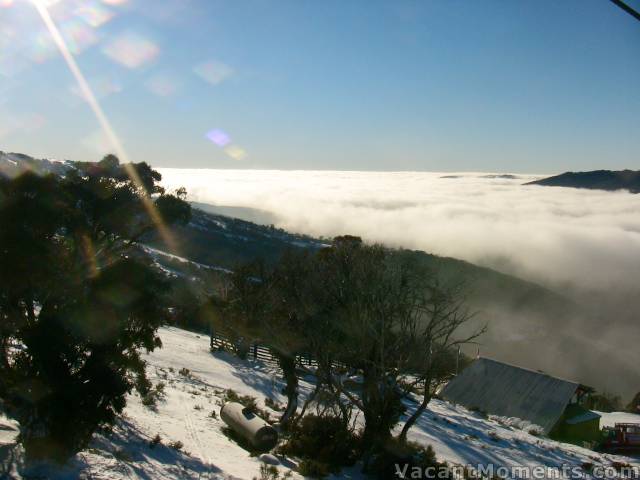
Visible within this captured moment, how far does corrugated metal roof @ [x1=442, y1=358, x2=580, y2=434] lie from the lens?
94.3 ft

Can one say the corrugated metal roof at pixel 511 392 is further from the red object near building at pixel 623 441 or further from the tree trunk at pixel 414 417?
the tree trunk at pixel 414 417

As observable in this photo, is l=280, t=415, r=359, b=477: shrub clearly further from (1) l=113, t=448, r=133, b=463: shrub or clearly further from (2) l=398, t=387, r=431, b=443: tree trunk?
(1) l=113, t=448, r=133, b=463: shrub

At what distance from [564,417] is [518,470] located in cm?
1410

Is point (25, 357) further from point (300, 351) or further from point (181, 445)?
point (300, 351)

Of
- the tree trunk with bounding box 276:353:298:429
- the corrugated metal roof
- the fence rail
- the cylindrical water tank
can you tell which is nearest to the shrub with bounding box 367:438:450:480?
the cylindrical water tank

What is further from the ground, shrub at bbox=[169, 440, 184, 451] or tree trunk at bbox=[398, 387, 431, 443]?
tree trunk at bbox=[398, 387, 431, 443]

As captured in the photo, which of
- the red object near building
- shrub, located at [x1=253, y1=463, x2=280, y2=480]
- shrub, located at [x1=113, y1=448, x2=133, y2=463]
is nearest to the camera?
shrub, located at [x1=113, y1=448, x2=133, y2=463]

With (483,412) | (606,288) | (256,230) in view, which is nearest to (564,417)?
(483,412)

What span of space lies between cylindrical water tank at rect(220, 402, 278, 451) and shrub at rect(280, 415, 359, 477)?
0.53 metres

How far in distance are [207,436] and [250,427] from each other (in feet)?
3.90

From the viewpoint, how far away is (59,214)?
10.8 metres

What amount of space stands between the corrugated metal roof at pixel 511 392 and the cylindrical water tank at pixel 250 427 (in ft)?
59.8

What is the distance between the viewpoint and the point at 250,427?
14.6m

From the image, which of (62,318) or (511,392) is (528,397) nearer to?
(511,392)
